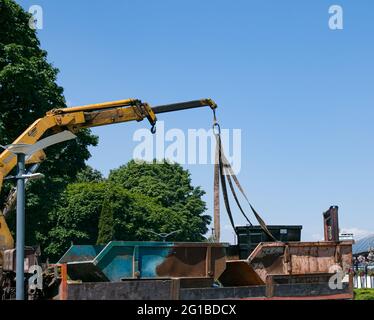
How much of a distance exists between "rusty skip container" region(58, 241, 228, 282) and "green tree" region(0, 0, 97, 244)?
44.2 feet

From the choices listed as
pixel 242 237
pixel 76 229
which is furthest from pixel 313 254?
pixel 76 229

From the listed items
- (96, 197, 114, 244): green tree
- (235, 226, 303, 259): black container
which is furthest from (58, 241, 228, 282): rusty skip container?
(96, 197, 114, 244): green tree

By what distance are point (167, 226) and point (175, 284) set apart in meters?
52.3

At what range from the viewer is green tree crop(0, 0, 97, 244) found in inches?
1101

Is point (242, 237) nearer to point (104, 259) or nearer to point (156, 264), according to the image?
point (156, 264)

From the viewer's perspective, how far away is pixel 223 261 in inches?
625

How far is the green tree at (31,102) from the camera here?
28.0m

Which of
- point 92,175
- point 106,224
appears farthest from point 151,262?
point 92,175

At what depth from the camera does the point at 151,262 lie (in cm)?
1487

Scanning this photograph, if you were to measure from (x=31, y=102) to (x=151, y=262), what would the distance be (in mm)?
16135

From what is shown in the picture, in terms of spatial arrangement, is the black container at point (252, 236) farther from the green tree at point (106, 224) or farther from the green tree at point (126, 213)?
the green tree at point (106, 224)

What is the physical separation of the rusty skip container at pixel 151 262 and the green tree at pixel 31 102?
13470mm

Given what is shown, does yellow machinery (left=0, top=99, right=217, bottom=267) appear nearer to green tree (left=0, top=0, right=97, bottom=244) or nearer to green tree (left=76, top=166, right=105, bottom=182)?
green tree (left=0, top=0, right=97, bottom=244)

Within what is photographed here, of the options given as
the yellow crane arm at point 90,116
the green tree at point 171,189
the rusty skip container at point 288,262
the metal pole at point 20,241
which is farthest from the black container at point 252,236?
the green tree at point 171,189
